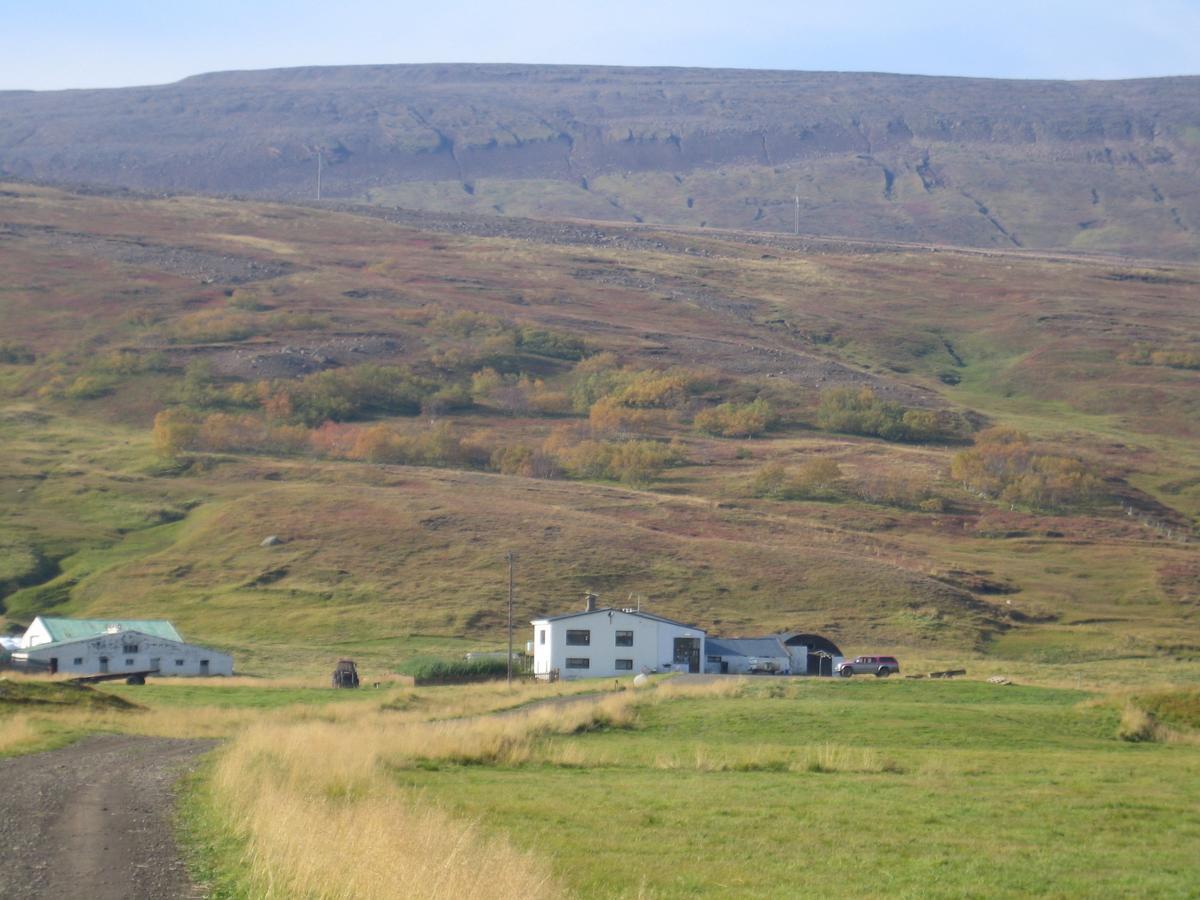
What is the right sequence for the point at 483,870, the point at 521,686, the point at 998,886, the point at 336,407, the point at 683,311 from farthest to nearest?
1. the point at 683,311
2. the point at 336,407
3. the point at 521,686
4. the point at 998,886
5. the point at 483,870

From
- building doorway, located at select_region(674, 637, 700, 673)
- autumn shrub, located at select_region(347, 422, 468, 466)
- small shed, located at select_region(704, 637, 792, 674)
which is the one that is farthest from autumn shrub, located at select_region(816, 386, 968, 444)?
building doorway, located at select_region(674, 637, 700, 673)

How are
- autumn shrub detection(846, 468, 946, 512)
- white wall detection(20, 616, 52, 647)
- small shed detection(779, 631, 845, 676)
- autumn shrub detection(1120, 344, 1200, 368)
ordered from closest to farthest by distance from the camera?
1. small shed detection(779, 631, 845, 676)
2. white wall detection(20, 616, 52, 647)
3. autumn shrub detection(846, 468, 946, 512)
4. autumn shrub detection(1120, 344, 1200, 368)

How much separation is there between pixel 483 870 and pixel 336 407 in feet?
425

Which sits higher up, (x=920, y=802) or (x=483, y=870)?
(x=483, y=870)

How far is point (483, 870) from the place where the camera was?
463 inches

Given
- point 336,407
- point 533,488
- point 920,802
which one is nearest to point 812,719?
point 920,802

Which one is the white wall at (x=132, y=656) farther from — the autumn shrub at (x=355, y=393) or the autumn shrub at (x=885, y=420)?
the autumn shrub at (x=885, y=420)

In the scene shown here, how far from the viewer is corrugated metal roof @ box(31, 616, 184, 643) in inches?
2594

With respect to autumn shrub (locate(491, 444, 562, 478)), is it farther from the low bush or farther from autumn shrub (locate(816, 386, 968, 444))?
the low bush

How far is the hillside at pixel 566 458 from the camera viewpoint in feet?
264

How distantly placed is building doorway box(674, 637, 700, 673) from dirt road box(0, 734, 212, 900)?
1465 inches

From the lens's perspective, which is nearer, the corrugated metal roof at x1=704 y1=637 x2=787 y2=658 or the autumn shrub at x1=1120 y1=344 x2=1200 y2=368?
the corrugated metal roof at x1=704 y1=637 x2=787 y2=658

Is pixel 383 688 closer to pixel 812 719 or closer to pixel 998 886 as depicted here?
pixel 812 719

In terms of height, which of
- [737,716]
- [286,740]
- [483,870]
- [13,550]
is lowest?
[13,550]
